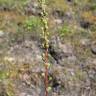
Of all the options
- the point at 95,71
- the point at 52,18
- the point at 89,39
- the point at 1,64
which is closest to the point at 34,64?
the point at 1,64

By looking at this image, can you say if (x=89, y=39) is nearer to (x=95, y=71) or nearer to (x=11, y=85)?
(x=95, y=71)

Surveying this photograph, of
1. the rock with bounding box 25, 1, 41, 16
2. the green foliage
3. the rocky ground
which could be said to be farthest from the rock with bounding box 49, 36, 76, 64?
the rock with bounding box 25, 1, 41, 16

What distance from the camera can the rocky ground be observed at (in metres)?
7.49

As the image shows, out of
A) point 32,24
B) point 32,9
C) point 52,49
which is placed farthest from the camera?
point 32,9

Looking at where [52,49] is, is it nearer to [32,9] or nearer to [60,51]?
[60,51]

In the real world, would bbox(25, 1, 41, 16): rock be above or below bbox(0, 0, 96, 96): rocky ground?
above

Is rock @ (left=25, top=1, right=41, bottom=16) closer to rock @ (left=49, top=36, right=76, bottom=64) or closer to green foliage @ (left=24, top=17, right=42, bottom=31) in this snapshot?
green foliage @ (left=24, top=17, right=42, bottom=31)

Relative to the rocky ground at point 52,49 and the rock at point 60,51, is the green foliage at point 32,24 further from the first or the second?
the rock at point 60,51

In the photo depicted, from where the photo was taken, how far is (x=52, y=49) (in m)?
8.55

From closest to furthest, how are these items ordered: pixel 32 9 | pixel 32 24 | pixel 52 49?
pixel 52 49
pixel 32 24
pixel 32 9

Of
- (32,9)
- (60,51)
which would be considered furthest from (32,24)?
(60,51)

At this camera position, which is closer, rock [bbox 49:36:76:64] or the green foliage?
rock [bbox 49:36:76:64]

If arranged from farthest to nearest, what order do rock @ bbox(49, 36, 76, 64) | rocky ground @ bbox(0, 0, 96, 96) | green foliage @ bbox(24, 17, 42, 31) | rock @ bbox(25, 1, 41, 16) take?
1. rock @ bbox(25, 1, 41, 16)
2. green foliage @ bbox(24, 17, 42, 31)
3. rock @ bbox(49, 36, 76, 64)
4. rocky ground @ bbox(0, 0, 96, 96)

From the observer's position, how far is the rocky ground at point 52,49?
24.6 ft
